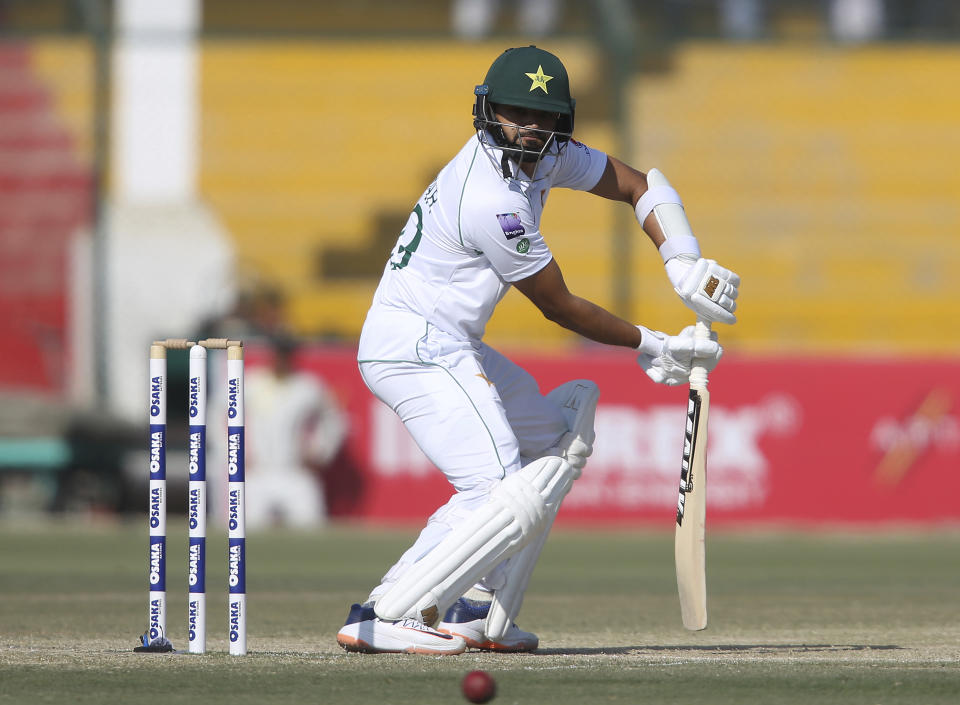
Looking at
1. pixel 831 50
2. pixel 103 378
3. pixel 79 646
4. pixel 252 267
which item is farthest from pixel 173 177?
pixel 79 646

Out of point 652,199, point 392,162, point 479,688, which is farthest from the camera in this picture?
point 392,162

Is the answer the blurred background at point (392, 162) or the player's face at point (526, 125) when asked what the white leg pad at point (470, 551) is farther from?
the blurred background at point (392, 162)

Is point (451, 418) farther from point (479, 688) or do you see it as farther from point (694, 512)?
point (479, 688)

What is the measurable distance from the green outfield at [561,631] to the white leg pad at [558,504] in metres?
0.16

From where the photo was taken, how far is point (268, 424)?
428 inches

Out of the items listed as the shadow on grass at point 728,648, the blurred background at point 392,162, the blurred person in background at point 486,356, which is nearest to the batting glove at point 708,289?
the blurred person in background at point 486,356

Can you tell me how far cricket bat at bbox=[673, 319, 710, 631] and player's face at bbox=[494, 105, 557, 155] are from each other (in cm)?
68

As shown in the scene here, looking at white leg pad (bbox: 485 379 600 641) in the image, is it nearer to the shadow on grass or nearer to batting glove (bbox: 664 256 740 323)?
the shadow on grass

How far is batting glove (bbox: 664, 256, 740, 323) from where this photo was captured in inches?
170

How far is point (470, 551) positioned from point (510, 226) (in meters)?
0.85

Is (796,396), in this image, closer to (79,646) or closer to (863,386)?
(863,386)

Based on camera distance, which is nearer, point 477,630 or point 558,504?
point 558,504

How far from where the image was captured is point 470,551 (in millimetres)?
4020

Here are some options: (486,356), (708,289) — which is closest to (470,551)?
(486,356)
